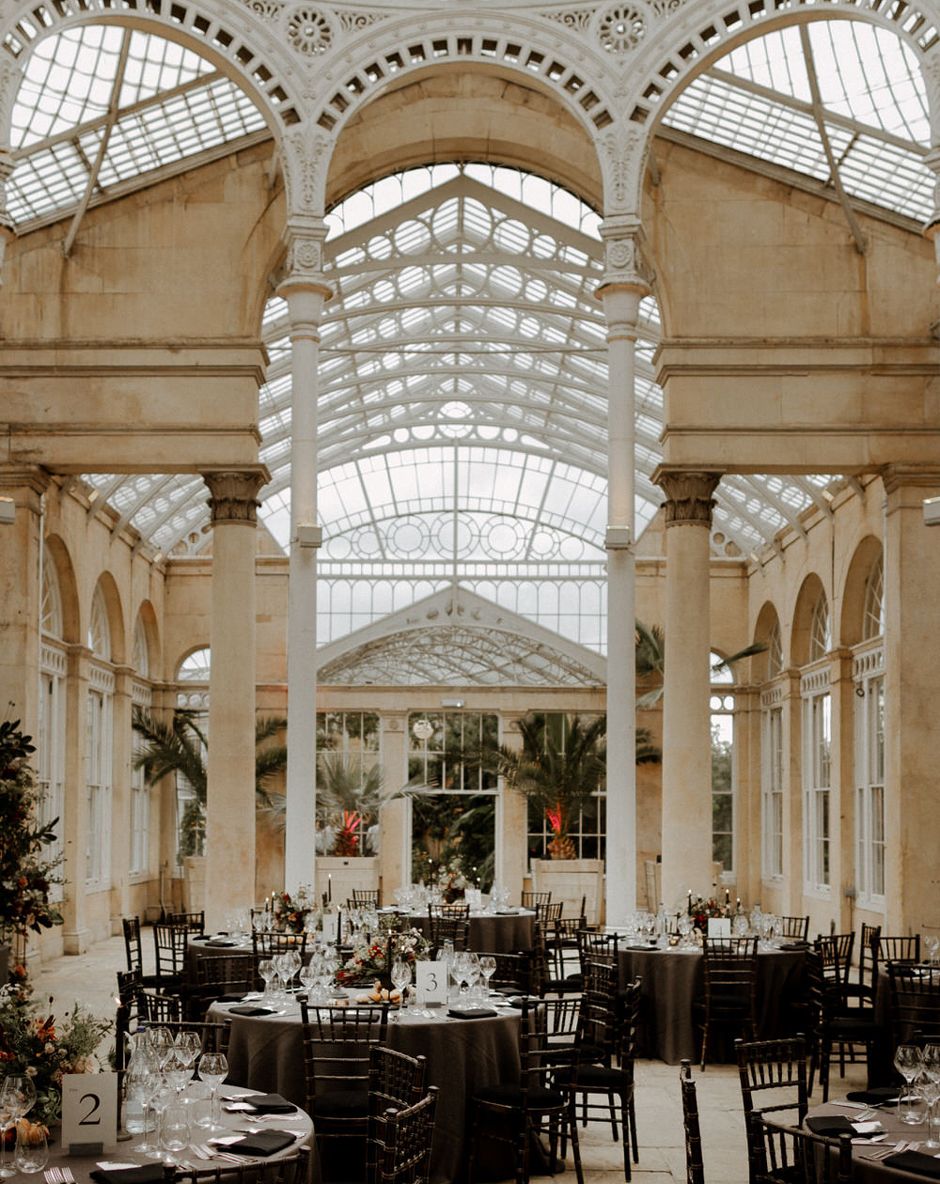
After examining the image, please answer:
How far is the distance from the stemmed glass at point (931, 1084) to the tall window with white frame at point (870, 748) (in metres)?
13.9

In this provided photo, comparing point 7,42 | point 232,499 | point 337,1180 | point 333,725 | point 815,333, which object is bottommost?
point 337,1180

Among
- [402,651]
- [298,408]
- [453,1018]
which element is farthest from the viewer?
[402,651]

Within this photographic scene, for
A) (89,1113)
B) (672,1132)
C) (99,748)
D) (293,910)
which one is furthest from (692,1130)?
(99,748)

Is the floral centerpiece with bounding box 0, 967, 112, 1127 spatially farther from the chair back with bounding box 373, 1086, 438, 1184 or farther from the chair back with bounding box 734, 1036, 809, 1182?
the chair back with bounding box 734, 1036, 809, 1182

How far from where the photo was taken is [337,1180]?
316 inches

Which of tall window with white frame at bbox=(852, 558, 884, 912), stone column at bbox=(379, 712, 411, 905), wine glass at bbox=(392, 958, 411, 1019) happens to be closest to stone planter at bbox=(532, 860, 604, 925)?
stone column at bbox=(379, 712, 411, 905)

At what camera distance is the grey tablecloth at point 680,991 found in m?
12.9

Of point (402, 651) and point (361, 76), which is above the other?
point (361, 76)

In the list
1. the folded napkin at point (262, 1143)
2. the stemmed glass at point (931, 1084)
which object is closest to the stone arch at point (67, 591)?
the folded napkin at point (262, 1143)

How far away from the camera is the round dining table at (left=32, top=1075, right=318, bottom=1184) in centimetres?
543

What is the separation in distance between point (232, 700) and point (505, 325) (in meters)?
11.7

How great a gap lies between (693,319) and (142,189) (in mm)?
6187

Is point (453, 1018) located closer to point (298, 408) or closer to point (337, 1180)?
point (337, 1180)

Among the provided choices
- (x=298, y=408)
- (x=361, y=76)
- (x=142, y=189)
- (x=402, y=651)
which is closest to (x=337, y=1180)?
(x=298, y=408)
